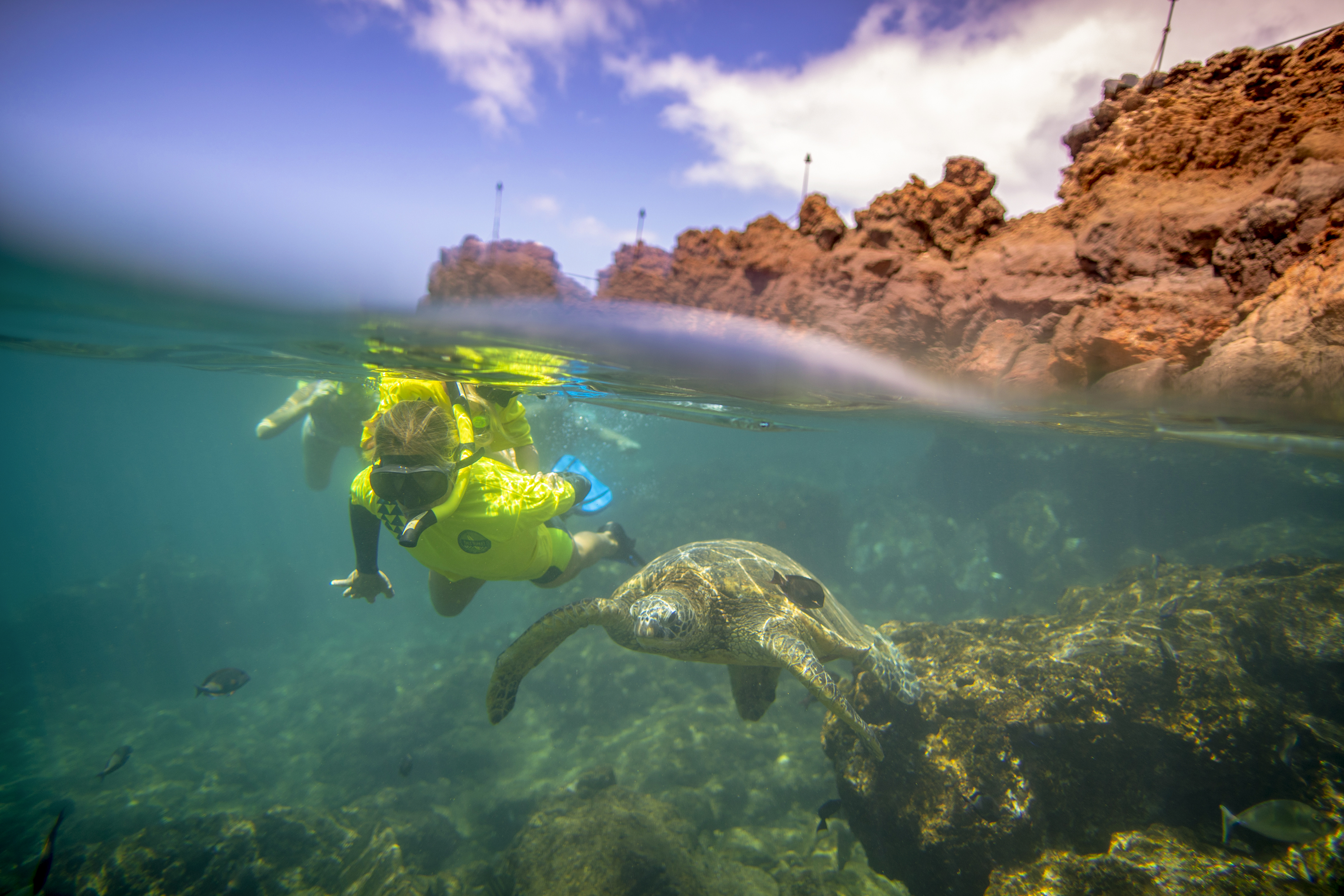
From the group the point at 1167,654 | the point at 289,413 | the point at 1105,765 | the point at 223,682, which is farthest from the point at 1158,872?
the point at 289,413

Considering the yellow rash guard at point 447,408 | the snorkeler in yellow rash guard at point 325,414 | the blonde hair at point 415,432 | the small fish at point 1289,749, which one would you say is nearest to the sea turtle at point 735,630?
the blonde hair at point 415,432

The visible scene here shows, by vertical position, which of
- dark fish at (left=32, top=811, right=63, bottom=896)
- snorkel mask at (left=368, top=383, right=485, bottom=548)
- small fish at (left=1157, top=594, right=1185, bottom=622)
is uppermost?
snorkel mask at (left=368, top=383, right=485, bottom=548)

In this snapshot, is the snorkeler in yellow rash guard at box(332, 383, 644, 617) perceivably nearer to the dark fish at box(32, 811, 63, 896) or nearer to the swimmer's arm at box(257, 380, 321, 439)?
the dark fish at box(32, 811, 63, 896)

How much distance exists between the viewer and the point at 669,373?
26.8 feet

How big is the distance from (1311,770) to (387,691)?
1997cm

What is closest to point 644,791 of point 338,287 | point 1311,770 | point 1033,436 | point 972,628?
point 972,628

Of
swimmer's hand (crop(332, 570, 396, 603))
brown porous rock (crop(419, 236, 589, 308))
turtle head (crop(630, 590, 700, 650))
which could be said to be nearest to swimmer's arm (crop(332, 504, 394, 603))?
swimmer's hand (crop(332, 570, 396, 603))

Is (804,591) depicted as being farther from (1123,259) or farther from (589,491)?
(1123,259)

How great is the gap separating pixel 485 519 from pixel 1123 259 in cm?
585

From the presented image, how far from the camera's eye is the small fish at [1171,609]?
7.77m

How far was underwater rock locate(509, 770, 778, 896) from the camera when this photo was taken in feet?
20.4

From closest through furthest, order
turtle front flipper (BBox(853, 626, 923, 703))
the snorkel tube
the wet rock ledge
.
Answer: the snorkel tube → the wet rock ledge → turtle front flipper (BBox(853, 626, 923, 703))

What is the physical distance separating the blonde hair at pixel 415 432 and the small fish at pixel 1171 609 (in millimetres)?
10526

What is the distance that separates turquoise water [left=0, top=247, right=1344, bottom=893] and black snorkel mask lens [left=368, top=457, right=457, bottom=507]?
2022 millimetres
